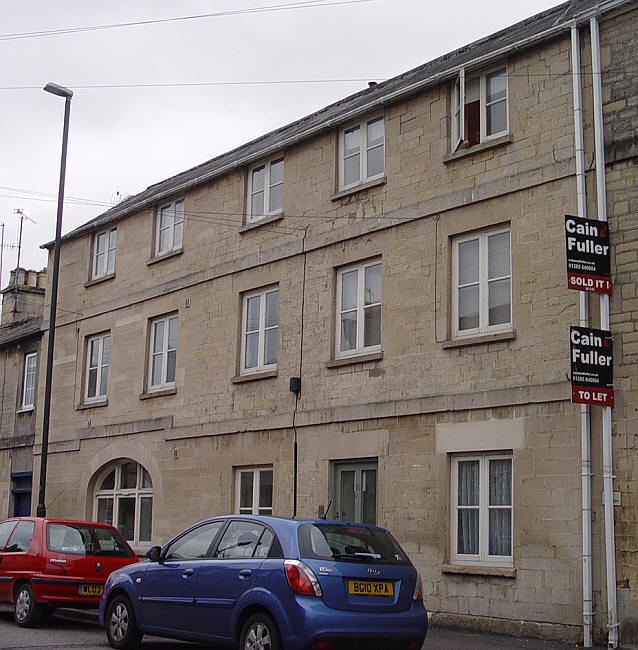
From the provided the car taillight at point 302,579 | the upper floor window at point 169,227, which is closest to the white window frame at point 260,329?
the upper floor window at point 169,227

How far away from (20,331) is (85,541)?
14.4 metres

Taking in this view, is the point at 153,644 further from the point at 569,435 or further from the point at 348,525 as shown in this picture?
the point at 569,435

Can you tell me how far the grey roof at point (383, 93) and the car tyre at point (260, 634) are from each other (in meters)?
9.23

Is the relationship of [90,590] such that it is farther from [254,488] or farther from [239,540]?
[254,488]

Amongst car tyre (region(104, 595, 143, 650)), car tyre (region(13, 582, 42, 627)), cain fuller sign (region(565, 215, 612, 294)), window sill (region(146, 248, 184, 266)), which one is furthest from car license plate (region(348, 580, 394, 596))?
window sill (region(146, 248, 184, 266))

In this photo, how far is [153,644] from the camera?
1276 centimetres

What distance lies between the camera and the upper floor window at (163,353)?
69.8 ft

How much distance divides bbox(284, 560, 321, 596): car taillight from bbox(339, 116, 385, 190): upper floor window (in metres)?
8.88

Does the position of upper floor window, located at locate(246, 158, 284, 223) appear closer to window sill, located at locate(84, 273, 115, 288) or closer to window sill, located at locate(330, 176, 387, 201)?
window sill, located at locate(330, 176, 387, 201)

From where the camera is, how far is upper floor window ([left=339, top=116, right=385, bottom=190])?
57.4 feet

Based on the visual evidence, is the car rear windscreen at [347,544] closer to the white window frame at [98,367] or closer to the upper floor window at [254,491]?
the upper floor window at [254,491]

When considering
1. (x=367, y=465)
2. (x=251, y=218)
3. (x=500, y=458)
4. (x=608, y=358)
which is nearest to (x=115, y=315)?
(x=251, y=218)

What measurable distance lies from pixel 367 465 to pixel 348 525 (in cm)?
576

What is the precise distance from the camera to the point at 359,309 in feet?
56.2
